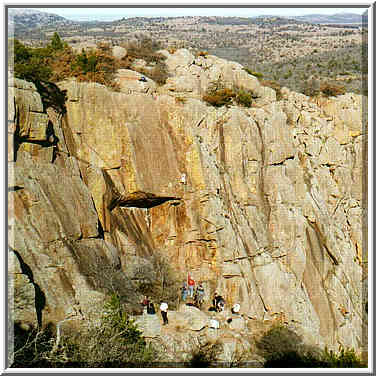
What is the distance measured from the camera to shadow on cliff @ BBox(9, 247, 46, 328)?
36.3 feet

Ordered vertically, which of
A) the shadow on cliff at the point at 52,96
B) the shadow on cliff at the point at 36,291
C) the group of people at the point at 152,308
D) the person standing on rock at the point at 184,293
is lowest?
the person standing on rock at the point at 184,293

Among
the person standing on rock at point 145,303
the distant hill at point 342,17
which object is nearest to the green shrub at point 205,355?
the person standing on rock at point 145,303

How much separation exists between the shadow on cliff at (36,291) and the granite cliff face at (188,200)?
0.06m

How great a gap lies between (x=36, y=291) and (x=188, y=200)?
10.7 metres

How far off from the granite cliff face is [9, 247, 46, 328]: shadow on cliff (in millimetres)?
61

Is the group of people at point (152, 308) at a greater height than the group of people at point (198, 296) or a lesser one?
greater

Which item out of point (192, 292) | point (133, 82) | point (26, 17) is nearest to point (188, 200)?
point (192, 292)

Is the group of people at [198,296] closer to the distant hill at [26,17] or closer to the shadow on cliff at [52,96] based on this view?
the shadow on cliff at [52,96]

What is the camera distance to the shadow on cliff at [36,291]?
436 inches

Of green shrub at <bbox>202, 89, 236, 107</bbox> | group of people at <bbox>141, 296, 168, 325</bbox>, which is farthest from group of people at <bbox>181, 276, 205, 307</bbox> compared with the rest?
green shrub at <bbox>202, 89, 236, 107</bbox>

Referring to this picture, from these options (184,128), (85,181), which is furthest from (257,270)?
(85,181)

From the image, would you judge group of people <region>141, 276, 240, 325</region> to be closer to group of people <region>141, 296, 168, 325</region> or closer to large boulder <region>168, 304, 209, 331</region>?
large boulder <region>168, 304, 209, 331</region>

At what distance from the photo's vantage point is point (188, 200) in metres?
21.2

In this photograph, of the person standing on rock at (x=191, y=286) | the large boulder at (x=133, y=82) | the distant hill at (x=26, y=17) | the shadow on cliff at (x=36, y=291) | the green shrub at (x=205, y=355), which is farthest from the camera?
the large boulder at (x=133, y=82)
